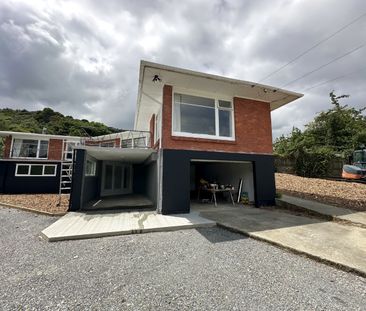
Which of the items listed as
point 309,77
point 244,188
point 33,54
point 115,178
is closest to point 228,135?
point 244,188

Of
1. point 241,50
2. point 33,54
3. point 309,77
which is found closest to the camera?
point 241,50

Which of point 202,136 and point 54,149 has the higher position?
point 54,149

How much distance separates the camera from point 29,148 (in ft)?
52.9

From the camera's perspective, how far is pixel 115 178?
13.8 meters

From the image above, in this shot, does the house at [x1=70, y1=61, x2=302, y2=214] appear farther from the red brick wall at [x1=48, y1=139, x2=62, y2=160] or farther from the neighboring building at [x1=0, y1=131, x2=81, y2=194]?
the red brick wall at [x1=48, y1=139, x2=62, y2=160]

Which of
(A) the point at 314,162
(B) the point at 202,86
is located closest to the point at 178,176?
(B) the point at 202,86

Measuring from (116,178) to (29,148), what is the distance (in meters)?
9.16

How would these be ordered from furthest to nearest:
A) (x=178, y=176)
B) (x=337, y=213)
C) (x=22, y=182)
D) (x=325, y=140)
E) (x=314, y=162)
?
(x=325, y=140)
(x=314, y=162)
(x=22, y=182)
(x=178, y=176)
(x=337, y=213)

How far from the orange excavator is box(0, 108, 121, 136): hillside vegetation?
112 ft

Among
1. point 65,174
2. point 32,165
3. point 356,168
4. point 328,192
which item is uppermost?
point 32,165

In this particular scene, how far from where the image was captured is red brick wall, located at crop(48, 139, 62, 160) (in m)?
16.5

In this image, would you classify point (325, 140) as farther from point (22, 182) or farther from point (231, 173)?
point (22, 182)

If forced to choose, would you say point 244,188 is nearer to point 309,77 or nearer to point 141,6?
point 309,77

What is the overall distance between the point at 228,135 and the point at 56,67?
1165 cm
